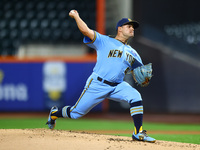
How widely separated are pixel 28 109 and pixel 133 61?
5.33 m

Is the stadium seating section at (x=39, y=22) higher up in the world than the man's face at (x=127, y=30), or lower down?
higher up

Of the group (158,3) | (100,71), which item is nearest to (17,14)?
(158,3)

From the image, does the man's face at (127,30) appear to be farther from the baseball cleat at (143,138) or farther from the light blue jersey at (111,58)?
the baseball cleat at (143,138)

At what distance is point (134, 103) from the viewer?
14.3 ft

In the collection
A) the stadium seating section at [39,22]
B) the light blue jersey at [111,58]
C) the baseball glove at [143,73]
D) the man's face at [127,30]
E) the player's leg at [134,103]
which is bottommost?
the player's leg at [134,103]

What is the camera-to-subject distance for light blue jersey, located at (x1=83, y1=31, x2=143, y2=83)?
4.49 meters

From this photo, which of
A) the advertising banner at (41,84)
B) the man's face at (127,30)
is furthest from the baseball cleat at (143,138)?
the advertising banner at (41,84)

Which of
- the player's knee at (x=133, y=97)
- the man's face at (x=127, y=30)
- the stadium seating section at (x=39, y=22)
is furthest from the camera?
the stadium seating section at (x=39, y=22)

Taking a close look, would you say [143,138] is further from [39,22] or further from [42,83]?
[39,22]

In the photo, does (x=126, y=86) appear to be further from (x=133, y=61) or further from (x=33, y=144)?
(x=33, y=144)

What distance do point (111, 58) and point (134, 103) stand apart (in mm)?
625

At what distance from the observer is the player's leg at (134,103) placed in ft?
14.0

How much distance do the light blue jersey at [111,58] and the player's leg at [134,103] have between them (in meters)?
0.14

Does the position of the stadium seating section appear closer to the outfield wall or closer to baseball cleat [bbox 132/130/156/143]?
the outfield wall
